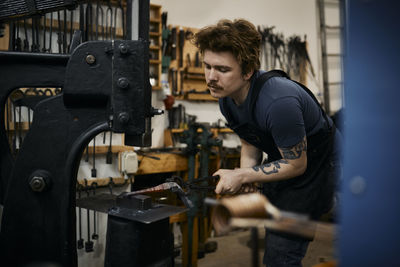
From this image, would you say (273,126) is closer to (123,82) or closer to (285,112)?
(285,112)

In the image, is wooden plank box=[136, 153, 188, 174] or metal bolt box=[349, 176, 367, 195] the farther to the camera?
wooden plank box=[136, 153, 188, 174]

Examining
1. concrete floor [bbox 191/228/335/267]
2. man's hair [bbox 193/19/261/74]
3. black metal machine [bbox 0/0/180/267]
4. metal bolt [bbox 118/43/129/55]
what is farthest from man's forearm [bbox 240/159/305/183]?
concrete floor [bbox 191/228/335/267]

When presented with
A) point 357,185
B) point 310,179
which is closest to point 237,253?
point 310,179

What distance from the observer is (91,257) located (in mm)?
2787

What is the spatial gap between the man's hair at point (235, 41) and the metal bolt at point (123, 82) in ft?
1.72

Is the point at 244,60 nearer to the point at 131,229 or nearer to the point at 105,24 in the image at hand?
the point at 131,229

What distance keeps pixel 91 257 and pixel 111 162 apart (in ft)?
2.69

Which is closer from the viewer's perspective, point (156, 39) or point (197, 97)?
point (156, 39)

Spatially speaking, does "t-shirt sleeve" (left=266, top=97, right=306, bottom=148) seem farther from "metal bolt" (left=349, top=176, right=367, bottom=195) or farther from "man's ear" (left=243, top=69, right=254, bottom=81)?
"metal bolt" (left=349, top=176, right=367, bottom=195)

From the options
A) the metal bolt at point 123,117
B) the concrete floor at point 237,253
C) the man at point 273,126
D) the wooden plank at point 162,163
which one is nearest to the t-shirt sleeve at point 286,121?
the man at point 273,126

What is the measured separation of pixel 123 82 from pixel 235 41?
1.94ft

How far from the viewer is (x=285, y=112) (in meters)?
1.36

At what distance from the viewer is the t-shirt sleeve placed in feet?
4.45

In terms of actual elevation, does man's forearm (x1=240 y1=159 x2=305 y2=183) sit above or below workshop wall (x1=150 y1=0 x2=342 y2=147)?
below
